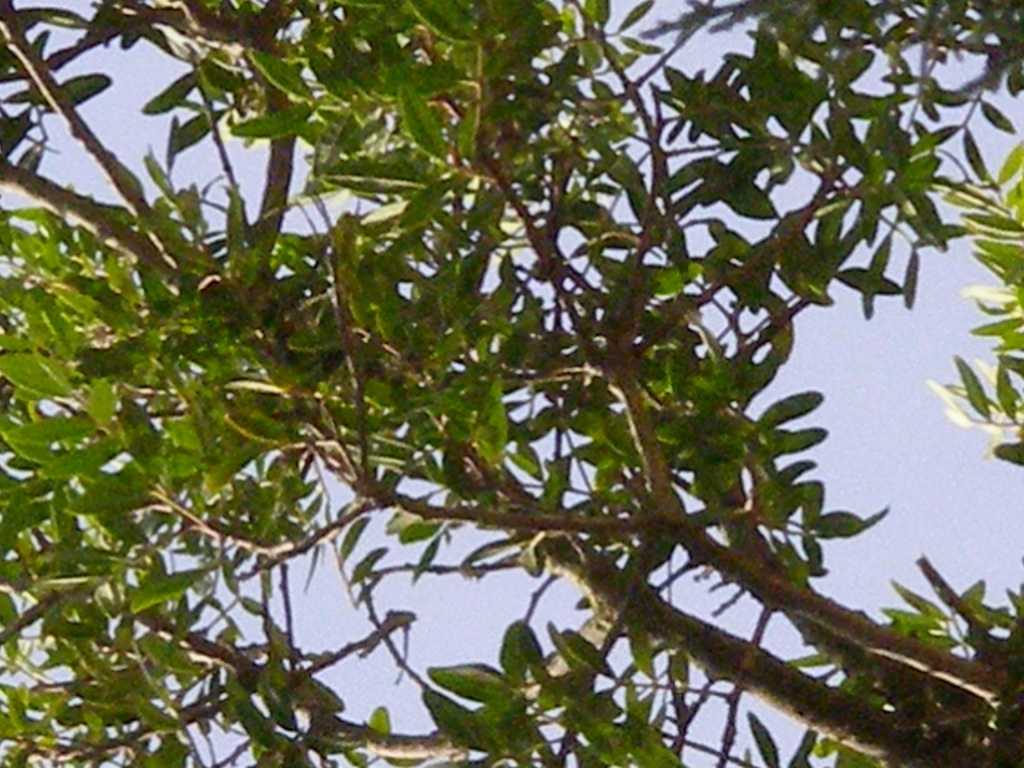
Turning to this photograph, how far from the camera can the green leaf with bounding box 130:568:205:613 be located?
1064 millimetres

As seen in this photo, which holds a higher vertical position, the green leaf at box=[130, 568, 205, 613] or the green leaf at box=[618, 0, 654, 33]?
the green leaf at box=[618, 0, 654, 33]

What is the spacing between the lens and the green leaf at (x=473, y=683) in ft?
3.46

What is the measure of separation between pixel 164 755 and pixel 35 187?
1.24 feet

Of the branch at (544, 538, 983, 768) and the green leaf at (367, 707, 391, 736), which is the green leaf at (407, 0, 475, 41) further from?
the green leaf at (367, 707, 391, 736)

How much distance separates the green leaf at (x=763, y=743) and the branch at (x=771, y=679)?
0.11ft

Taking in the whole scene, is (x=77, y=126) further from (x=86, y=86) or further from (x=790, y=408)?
(x=790, y=408)

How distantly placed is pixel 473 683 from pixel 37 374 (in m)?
0.31

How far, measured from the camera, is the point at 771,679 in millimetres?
1104

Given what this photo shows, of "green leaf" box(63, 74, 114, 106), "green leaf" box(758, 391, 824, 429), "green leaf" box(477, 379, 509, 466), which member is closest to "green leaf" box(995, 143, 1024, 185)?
"green leaf" box(758, 391, 824, 429)

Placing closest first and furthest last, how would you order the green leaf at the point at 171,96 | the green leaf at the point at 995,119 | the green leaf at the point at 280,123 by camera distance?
1. the green leaf at the point at 280,123
2. the green leaf at the point at 995,119
3. the green leaf at the point at 171,96

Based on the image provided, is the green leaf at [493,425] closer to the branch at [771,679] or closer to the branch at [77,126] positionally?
the branch at [771,679]

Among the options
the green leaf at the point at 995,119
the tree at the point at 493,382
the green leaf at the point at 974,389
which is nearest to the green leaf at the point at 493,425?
the tree at the point at 493,382

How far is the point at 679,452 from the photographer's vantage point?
3.59ft

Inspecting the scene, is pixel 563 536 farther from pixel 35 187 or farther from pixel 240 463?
pixel 35 187
